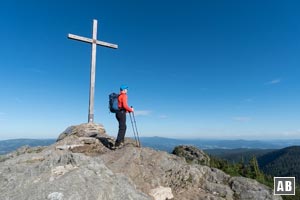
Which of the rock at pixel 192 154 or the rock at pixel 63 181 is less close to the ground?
the rock at pixel 63 181

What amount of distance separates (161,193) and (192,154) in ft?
30.8

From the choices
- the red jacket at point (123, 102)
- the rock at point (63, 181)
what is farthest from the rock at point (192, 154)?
the rock at point (63, 181)

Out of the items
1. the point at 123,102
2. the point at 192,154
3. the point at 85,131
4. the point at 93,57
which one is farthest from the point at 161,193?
the point at 93,57

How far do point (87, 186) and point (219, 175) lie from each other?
6213mm

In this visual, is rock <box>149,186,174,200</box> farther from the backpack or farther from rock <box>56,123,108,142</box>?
rock <box>56,123,108,142</box>

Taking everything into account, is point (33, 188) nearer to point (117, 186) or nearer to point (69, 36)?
point (117, 186)

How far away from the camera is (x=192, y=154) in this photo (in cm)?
1734

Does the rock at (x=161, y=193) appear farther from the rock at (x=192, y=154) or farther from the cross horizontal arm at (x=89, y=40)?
the cross horizontal arm at (x=89, y=40)

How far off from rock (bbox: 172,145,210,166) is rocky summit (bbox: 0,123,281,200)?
5.88 meters

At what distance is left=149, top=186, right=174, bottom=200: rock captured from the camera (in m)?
8.13

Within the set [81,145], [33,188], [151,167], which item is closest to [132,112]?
[81,145]

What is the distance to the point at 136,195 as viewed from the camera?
659 cm

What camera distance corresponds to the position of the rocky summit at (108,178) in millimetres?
5965

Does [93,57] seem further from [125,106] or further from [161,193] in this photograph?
[161,193]
